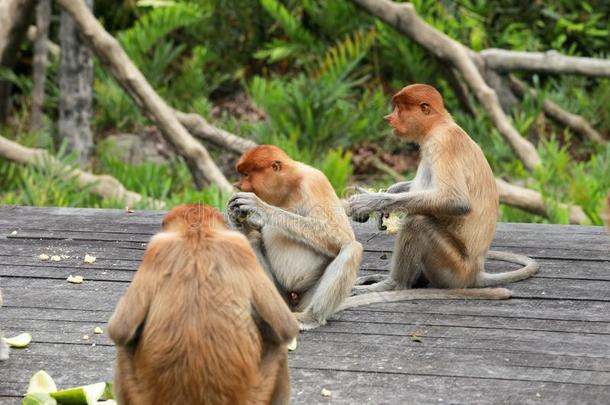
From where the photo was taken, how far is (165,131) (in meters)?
8.65

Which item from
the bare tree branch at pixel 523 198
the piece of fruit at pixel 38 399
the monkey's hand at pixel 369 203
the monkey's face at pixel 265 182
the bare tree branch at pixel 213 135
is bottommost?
the bare tree branch at pixel 523 198

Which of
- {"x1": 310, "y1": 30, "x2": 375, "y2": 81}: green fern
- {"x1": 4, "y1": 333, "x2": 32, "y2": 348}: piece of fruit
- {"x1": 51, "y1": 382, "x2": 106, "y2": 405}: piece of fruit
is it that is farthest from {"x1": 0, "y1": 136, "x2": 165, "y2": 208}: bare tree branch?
{"x1": 51, "y1": 382, "x2": 106, "y2": 405}: piece of fruit

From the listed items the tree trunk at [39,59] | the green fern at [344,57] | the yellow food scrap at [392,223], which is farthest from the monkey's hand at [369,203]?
the tree trunk at [39,59]

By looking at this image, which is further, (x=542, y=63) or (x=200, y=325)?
(x=542, y=63)

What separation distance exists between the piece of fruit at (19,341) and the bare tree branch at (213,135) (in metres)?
A: 5.59

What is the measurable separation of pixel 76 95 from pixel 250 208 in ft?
19.6

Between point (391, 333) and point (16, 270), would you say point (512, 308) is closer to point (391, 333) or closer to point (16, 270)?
point (391, 333)

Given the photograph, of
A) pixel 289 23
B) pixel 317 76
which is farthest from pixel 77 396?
pixel 289 23

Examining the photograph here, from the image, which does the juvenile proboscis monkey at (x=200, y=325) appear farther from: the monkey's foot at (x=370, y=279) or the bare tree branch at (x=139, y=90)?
the bare tree branch at (x=139, y=90)

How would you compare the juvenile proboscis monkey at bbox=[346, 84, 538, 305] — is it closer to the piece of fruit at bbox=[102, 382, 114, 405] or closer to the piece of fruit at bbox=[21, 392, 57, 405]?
the piece of fruit at bbox=[102, 382, 114, 405]

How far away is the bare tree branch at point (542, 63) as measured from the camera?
10.1 m

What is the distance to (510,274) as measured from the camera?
5.07m

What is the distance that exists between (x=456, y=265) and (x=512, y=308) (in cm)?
33

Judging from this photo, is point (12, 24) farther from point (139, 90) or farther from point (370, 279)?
point (370, 279)
